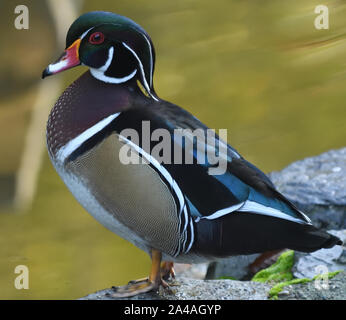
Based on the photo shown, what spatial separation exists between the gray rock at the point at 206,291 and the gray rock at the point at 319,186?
50 centimetres

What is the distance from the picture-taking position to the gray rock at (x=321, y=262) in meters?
1.92

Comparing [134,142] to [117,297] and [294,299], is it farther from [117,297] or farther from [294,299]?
[294,299]

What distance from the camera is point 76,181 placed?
154cm

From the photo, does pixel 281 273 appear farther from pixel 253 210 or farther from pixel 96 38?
pixel 96 38

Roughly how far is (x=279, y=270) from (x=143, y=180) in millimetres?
759

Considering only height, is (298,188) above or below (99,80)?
below

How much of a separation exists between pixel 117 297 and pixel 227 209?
39cm

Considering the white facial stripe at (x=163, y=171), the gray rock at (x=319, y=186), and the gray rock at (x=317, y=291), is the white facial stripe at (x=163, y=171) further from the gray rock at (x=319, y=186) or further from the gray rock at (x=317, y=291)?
the gray rock at (x=319, y=186)

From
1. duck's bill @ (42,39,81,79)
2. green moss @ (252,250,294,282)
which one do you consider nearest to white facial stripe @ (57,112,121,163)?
duck's bill @ (42,39,81,79)

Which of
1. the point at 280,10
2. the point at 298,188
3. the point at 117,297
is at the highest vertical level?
the point at 280,10

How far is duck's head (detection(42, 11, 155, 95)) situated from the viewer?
1.53 meters

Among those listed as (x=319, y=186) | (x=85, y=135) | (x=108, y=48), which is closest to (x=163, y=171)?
(x=85, y=135)

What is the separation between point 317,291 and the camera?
1756 millimetres

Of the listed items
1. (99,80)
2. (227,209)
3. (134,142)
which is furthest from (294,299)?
(99,80)
